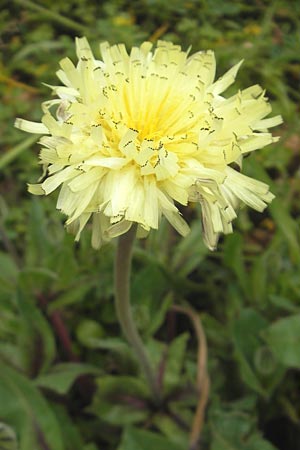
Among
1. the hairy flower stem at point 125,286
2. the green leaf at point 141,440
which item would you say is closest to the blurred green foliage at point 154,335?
the green leaf at point 141,440

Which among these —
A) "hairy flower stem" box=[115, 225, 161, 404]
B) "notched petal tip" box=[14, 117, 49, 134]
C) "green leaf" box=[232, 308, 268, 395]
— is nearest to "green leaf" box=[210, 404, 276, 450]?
"green leaf" box=[232, 308, 268, 395]

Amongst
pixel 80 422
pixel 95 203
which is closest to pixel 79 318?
pixel 80 422

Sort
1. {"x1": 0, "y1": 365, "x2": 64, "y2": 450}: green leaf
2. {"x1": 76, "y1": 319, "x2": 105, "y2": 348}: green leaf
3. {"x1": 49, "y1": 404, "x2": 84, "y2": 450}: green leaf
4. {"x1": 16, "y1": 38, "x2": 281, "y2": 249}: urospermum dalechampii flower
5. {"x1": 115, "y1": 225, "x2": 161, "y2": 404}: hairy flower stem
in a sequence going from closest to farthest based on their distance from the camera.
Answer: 1. {"x1": 16, "y1": 38, "x2": 281, "y2": 249}: urospermum dalechampii flower
2. {"x1": 115, "y1": 225, "x2": 161, "y2": 404}: hairy flower stem
3. {"x1": 0, "y1": 365, "x2": 64, "y2": 450}: green leaf
4. {"x1": 49, "y1": 404, "x2": 84, "y2": 450}: green leaf
5. {"x1": 76, "y1": 319, "x2": 105, "y2": 348}: green leaf

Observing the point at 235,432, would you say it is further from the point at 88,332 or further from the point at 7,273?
the point at 7,273

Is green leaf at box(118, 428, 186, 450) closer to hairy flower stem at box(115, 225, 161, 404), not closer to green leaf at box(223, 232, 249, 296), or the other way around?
hairy flower stem at box(115, 225, 161, 404)

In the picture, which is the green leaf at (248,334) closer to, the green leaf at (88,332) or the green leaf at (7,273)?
the green leaf at (88,332)

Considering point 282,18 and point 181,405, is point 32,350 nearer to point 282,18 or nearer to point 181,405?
point 181,405
